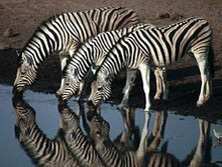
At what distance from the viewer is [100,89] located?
1460cm

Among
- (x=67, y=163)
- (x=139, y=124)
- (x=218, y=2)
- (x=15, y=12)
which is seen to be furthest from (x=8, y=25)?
(x=67, y=163)

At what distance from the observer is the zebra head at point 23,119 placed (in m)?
13.7

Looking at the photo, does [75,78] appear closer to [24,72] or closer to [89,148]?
[24,72]

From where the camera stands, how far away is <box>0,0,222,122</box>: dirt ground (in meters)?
15.3

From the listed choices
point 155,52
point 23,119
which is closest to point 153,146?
point 155,52

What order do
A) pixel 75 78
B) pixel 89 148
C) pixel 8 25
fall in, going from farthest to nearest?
pixel 8 25, pixel 75 78, pixel 89 148

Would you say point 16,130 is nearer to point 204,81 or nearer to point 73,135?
point 73,135

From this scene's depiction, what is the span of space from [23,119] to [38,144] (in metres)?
1.64

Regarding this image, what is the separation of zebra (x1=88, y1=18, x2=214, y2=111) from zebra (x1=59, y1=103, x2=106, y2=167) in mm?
516

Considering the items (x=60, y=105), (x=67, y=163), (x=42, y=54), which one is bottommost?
(x=67, y=163)

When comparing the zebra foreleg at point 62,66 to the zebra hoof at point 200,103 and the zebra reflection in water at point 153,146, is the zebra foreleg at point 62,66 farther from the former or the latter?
the zebra hoof at point 200,103

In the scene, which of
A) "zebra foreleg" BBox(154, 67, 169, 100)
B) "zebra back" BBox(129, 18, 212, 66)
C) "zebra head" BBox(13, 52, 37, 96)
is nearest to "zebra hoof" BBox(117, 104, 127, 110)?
"zebra foreleg" BBox(154, 67, 169, 100)

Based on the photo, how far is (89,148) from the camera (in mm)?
12820

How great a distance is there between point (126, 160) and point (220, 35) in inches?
323
